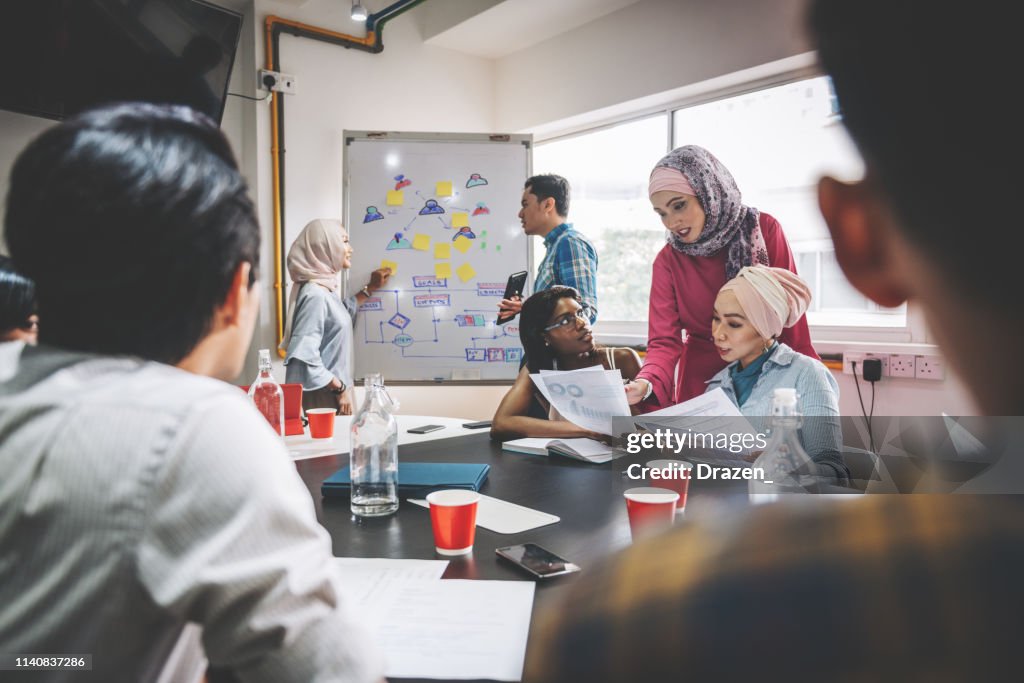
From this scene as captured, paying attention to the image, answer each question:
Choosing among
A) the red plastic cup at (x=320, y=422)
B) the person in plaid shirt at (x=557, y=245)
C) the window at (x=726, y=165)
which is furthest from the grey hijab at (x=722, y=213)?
the red plastic cup at (x=320, y=422)

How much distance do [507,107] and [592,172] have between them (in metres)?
0.77

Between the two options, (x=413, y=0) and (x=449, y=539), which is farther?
(x=413, y=0)

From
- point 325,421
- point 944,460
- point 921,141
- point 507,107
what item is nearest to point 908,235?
point 921,141

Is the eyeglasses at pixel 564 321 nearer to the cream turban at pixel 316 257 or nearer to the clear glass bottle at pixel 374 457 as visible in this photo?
the clear glass bottle at pixel 374 457

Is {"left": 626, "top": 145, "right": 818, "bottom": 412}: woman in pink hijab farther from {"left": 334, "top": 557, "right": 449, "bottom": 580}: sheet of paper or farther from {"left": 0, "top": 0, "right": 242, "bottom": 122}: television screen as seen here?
{"left": 0, "top": 0, "right": 242, "bottom": 122}: television screen

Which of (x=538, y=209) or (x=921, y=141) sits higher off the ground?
(x=538, y=209)

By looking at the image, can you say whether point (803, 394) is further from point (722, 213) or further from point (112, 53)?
point (112, 53)

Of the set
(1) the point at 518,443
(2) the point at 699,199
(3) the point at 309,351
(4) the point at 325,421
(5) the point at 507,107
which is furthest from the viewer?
(5) the point at 507,107

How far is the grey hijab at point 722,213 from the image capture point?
218 centimetres

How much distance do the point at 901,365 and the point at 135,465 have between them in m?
2.92

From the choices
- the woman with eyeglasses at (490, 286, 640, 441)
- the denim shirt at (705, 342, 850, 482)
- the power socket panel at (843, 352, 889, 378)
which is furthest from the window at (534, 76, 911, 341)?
the woman with eyeglasses at (490, 286, 640, 441)

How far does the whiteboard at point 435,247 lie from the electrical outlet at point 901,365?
1851mm

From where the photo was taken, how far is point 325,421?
182 cm

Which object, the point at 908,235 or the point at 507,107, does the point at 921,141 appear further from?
the point at 507,107
